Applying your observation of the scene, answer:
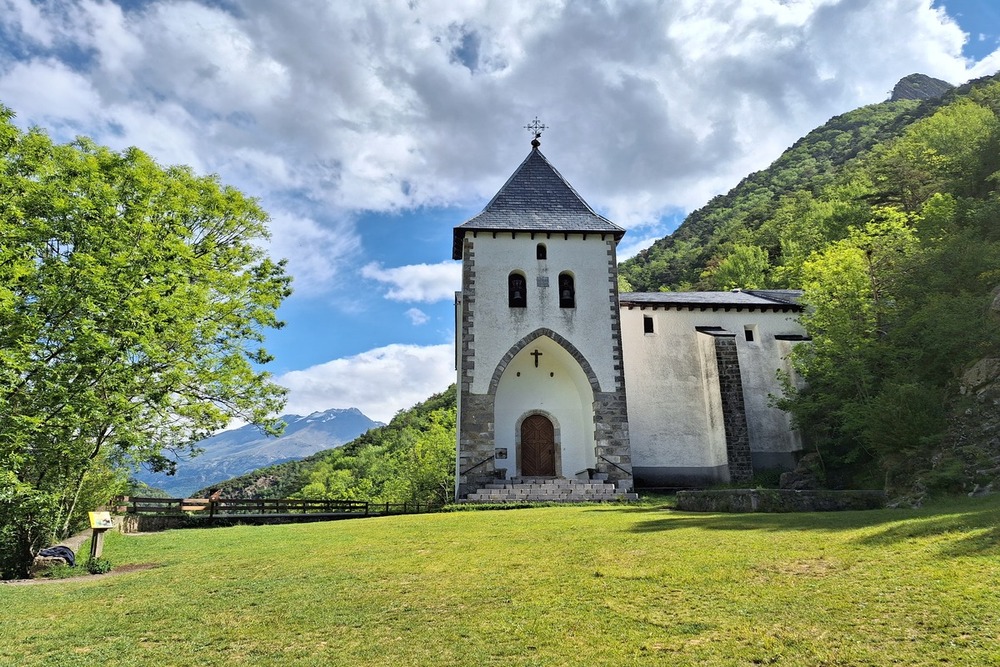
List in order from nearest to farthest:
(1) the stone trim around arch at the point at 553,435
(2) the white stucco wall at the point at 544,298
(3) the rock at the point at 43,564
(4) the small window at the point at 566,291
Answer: (3) the rock at the point at 43,564
(2) the white stucco wall at the point at 544,298
(1) the stone trim around arch at the point at 553,435
(4) the small window at the point at 566,291

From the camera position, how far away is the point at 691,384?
997 inches

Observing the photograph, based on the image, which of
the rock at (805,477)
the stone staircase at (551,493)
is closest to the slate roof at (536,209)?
the stone staircase at (551,493)

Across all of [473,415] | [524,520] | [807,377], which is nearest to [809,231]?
[807,377]

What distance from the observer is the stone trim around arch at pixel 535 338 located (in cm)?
2216

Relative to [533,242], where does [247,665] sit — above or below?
below

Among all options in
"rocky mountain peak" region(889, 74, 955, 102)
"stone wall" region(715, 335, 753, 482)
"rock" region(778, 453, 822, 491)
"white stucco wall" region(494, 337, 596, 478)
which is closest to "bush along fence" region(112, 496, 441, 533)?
"white stucco wall" region(494, 337, 596, 478)

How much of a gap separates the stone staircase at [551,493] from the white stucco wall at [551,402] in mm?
2581

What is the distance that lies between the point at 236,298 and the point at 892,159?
4590 centimetres

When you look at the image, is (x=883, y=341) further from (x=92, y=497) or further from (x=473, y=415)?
(x=92, y=497)

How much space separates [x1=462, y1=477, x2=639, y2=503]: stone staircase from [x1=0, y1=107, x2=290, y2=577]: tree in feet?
25.0

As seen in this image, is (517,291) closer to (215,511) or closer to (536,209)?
(536,209)

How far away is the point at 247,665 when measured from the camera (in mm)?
4566

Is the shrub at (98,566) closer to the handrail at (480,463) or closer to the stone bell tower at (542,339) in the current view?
the handrail at (480,463)

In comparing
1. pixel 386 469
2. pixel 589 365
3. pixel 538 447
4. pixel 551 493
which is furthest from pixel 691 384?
pixel 386 469
